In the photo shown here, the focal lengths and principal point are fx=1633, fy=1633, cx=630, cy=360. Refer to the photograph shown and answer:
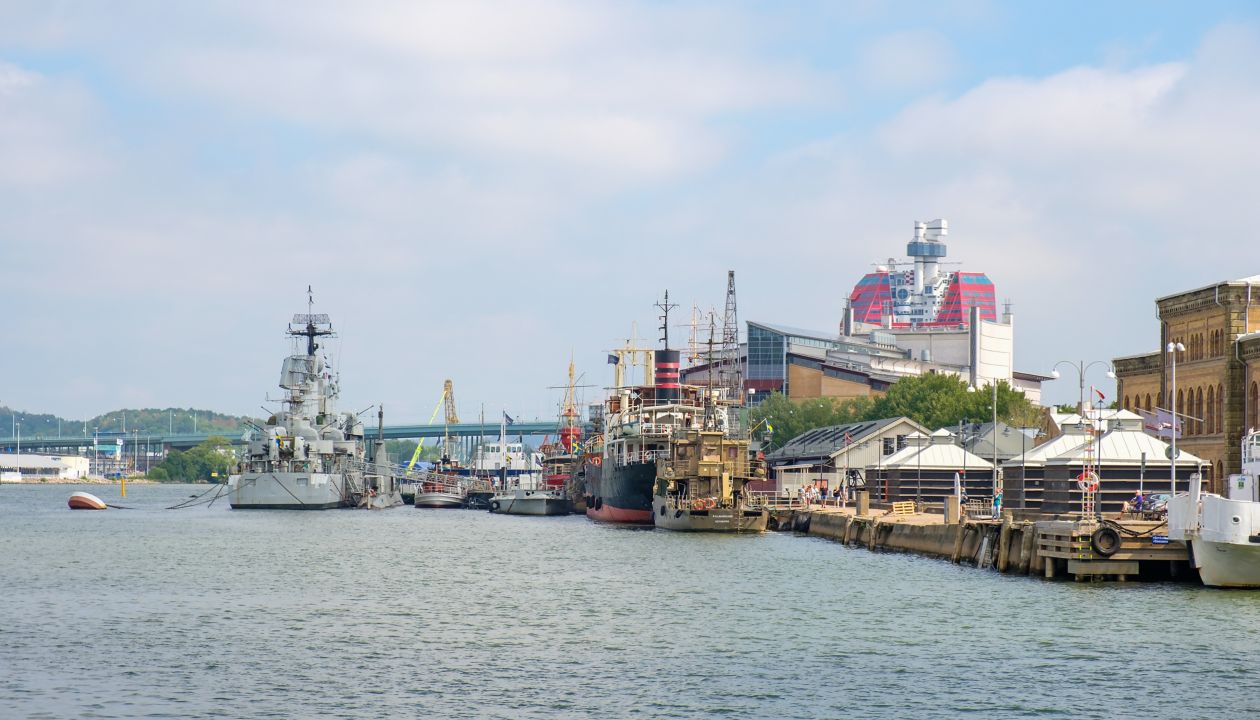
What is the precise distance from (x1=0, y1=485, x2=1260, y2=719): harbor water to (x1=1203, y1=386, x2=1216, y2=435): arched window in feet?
86.5

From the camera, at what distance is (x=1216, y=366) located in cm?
9638

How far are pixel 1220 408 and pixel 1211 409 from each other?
4.32ft

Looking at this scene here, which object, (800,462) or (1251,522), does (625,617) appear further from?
(800,462)

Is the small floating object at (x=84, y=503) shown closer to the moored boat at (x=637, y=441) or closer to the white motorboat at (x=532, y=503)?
the white motorboat at (x=532, y=503)

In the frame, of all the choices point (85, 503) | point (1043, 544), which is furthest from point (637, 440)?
point (85, 503)

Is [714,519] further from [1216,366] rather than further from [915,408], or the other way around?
[915,408]

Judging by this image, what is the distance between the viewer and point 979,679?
40812mm

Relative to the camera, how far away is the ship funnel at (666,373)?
132m

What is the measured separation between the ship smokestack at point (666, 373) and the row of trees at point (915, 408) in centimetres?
2639

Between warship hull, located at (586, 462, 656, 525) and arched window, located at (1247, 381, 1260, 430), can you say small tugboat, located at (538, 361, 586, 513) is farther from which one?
arched window, located at (1247, 381, 1260, 430)

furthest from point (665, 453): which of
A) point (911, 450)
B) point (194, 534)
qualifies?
point (194, 534)

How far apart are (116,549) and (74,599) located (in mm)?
32214

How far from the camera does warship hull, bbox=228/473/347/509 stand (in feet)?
495

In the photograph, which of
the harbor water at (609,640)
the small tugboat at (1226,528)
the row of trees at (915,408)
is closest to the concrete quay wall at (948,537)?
the harbor water at (609,640)
